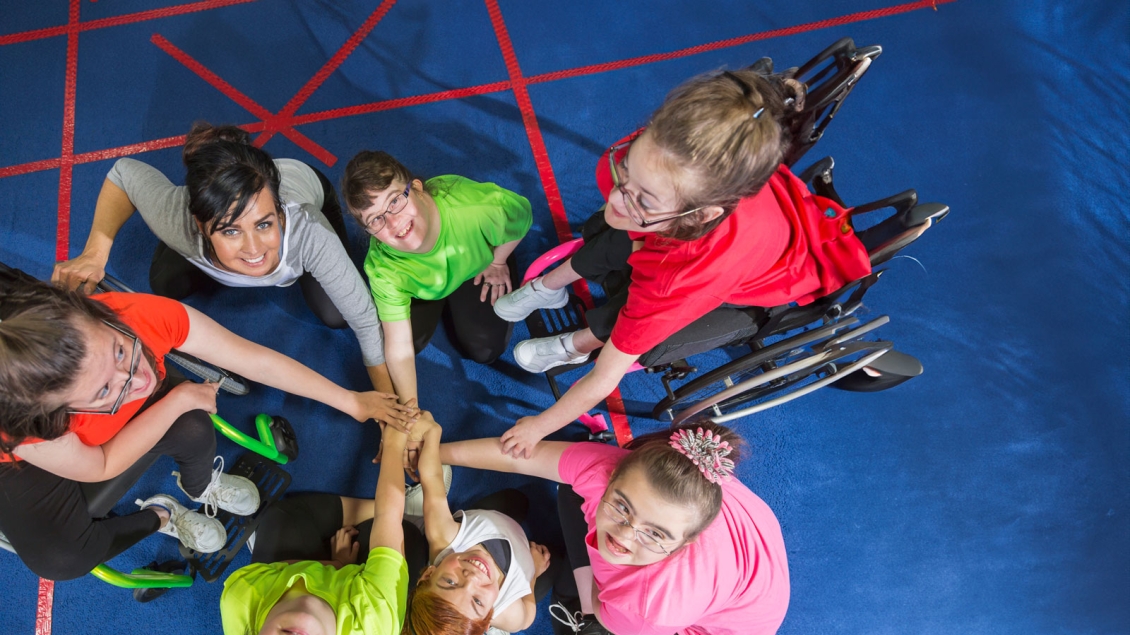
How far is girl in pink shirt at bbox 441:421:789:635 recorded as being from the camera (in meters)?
1.93

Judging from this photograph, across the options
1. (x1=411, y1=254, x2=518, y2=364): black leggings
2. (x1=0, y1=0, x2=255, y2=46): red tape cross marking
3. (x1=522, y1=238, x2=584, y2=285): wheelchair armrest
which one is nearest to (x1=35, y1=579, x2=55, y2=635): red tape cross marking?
(x1=411, y1=254, x2=518, y2=364): black leggings

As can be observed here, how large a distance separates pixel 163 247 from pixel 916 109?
3.88 m

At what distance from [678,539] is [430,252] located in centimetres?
136

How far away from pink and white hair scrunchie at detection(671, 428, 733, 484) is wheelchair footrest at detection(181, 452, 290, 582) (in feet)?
5.86

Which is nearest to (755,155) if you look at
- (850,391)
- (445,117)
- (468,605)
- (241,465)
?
(468,605)

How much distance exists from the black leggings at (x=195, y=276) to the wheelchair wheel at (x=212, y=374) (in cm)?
36

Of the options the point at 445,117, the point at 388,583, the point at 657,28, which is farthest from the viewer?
the point at 657,28

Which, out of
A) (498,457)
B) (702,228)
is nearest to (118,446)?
(498,457)

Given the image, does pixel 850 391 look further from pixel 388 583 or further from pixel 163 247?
pixel 163 247

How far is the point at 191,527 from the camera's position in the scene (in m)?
2.41

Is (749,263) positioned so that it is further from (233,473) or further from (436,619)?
(233,473)

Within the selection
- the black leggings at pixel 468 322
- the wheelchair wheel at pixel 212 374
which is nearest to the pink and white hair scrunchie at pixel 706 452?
the black leggings at pixel 468 322

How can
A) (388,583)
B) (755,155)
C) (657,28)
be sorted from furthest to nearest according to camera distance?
(657,28)
(388,583)
(755,155)

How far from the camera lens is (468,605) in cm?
205
